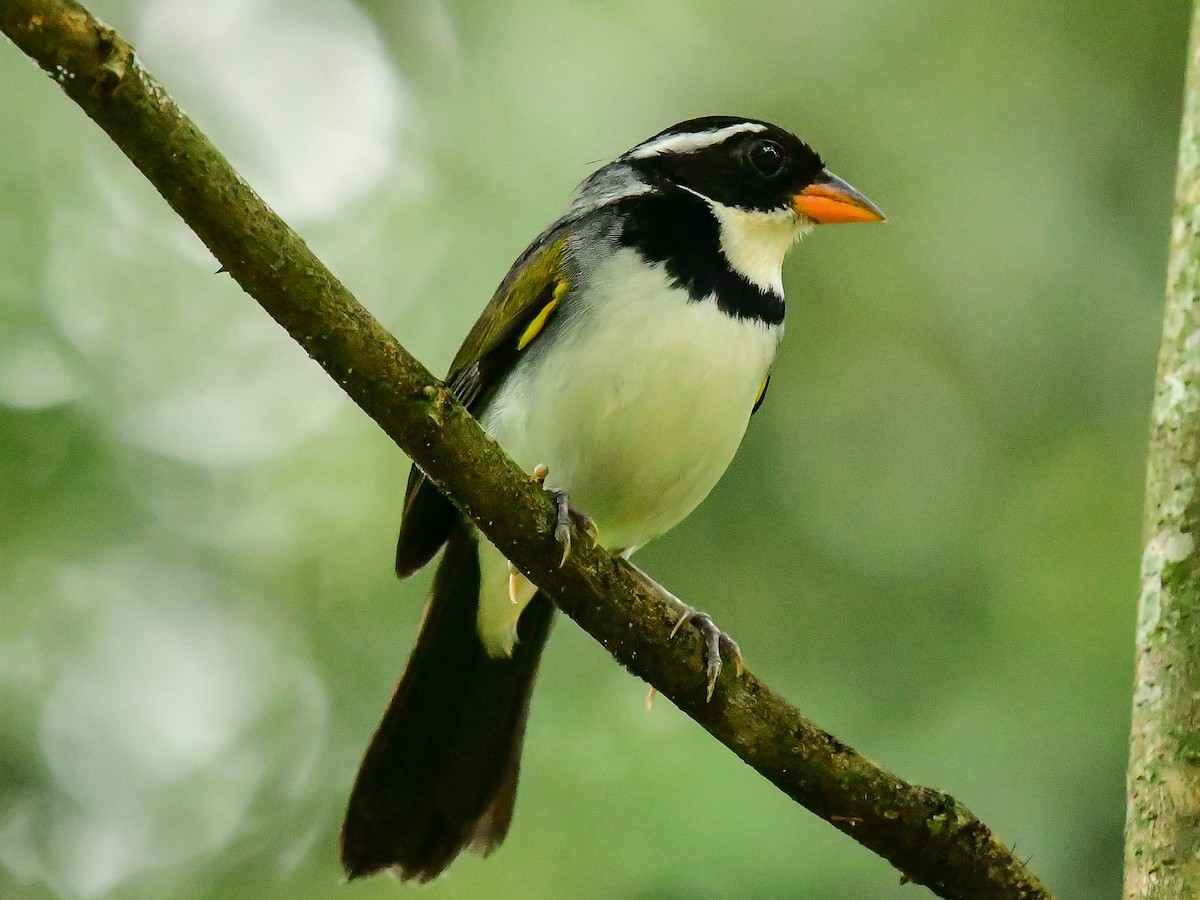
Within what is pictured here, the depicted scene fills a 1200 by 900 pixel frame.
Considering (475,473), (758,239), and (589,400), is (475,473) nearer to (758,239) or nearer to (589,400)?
(589,400)

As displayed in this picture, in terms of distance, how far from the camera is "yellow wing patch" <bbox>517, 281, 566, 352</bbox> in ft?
14.0

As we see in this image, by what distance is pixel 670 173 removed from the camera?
4.79 meters

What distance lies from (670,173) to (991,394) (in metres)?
2.51

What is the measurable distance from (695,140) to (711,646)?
2.03 metres

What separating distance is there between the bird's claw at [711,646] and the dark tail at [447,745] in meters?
1.21

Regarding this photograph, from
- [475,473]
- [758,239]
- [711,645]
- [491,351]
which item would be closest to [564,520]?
[475,473]

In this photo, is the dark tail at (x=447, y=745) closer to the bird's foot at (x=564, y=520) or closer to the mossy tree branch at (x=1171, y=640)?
the bird's foot at (x=564, y=520)

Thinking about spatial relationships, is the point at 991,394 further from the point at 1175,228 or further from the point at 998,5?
the point at 1175,228

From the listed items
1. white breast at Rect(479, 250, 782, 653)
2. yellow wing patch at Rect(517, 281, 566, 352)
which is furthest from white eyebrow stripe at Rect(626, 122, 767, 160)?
yellow wing patch at Rect(517, 281, 566, 352)

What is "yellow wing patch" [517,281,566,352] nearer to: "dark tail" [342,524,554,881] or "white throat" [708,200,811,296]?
"white throat" [708,200,811,296]

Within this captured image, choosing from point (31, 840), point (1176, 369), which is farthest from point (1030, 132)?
point (31, 840)

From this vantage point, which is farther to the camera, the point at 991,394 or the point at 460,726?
the point at 991,394

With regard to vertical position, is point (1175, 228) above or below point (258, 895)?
above

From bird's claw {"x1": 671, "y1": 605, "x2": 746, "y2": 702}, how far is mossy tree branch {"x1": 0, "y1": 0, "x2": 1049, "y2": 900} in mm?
22
